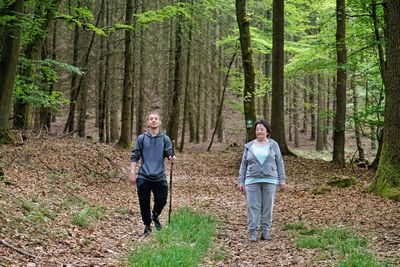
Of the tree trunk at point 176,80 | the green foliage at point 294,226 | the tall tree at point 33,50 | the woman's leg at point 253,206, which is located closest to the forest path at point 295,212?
the green foliage at point 294,226

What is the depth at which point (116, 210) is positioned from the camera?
9914mm

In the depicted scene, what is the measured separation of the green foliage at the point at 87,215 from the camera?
799 cm

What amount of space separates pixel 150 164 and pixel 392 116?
19.5 ft

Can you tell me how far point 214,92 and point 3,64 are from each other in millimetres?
22144

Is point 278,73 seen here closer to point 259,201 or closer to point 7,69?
point 7,69

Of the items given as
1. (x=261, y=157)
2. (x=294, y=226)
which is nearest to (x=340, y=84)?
(x=294, y=226)

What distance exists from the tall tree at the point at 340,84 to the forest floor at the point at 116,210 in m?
1.26

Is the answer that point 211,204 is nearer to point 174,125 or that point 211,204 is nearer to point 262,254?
point 262,254

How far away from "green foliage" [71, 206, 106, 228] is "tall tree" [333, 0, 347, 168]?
10.4 metres

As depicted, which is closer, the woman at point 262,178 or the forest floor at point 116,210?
the forest floor at point 116,210

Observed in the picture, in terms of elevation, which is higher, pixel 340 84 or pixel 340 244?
pixel 340 84

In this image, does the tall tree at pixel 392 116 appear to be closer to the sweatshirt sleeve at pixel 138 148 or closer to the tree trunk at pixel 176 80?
the sweatshirt sleeve at pixel 138 148

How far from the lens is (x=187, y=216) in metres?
8.66

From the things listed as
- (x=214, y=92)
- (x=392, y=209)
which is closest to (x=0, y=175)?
(x=392, y=209)
